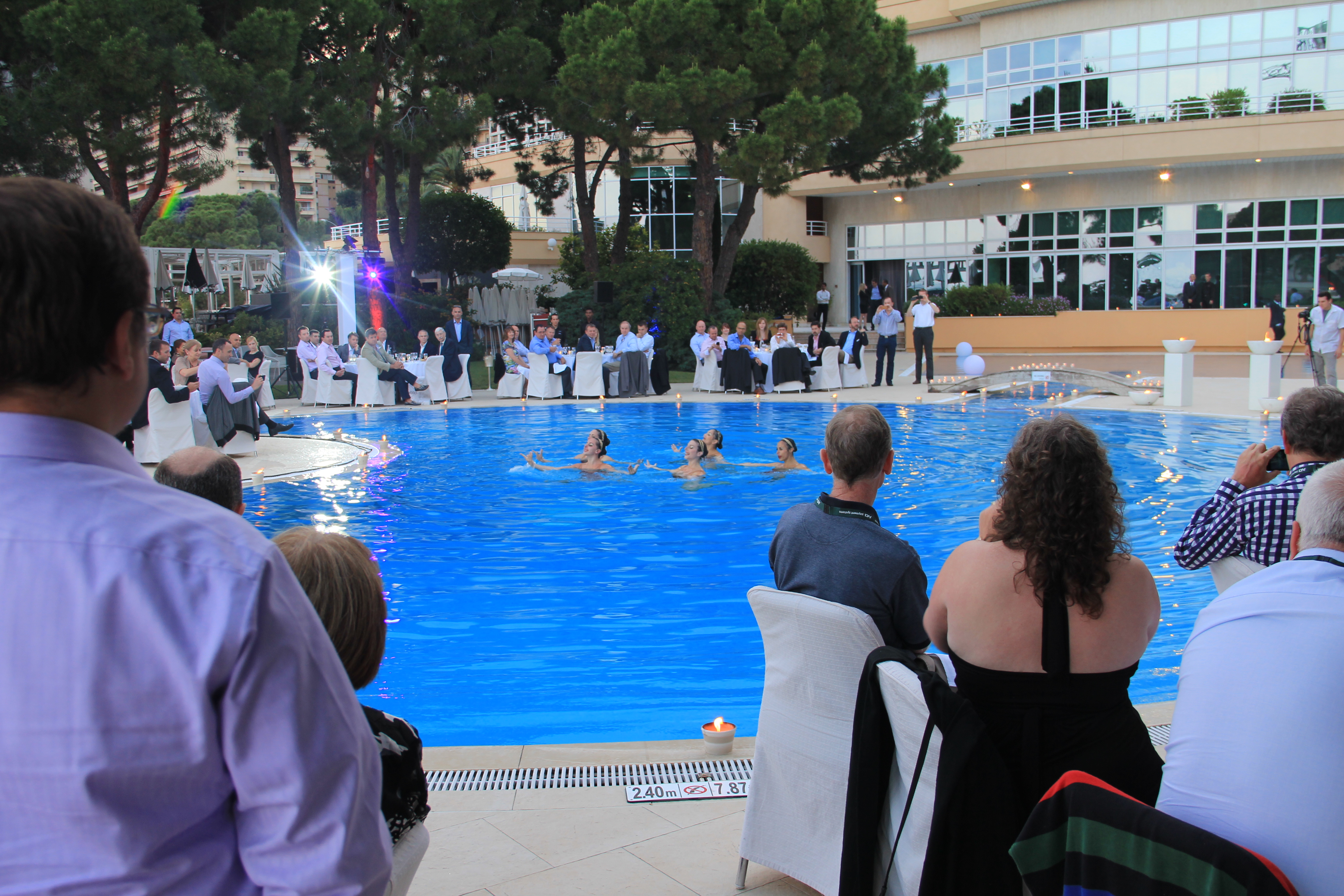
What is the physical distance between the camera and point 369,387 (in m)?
17.0

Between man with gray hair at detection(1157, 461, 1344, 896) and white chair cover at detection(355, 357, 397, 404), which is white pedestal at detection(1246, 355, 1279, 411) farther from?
man with gray hair at detection(1157, 461, 1344, 896)

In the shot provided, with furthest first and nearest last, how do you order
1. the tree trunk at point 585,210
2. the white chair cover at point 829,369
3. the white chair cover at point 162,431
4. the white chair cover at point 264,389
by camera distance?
the tree trunk at point 585,210 < the white chair cover at point 829,369 < the white chair cover at point 264,389 < the white chair cover at point 162,431

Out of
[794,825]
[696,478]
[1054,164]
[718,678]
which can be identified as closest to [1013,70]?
[1054,164]

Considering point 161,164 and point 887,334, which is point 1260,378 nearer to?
point 887,334

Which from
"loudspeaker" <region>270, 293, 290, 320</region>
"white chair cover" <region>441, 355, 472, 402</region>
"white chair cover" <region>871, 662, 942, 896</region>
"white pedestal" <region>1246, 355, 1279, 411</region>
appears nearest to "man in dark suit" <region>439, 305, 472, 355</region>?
"white chair cover" <region>441, 355, 472, 402</region>

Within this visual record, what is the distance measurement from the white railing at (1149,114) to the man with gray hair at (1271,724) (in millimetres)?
26035

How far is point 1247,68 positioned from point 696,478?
2477cm

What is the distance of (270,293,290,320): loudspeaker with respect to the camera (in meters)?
22.0

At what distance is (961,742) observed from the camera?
2.16 metres

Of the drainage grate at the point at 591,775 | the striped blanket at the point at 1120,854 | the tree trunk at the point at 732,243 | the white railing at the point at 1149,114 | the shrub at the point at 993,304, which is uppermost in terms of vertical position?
the white railing at the point at 1149,114

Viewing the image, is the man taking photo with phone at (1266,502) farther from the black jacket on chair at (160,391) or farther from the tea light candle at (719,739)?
the black jacket on chair at (160,391)

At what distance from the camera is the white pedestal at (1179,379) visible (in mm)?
15000

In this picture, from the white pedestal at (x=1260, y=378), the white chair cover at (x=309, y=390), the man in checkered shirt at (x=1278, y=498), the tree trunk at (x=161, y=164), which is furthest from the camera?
the tree trunk at (x=161, y=164)

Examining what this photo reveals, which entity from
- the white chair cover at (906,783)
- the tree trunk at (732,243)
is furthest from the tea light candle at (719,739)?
the tree trunk at (732,243)
